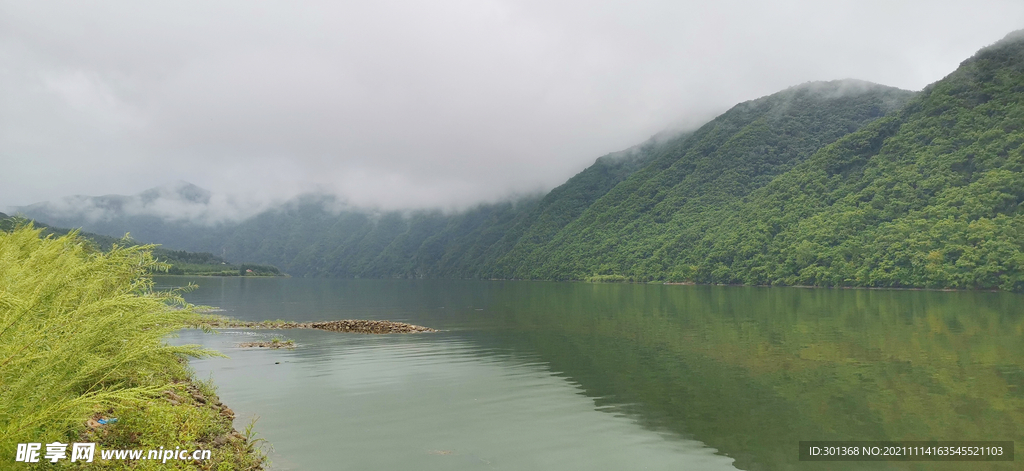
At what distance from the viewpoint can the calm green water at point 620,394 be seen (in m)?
13.1

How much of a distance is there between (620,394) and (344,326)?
27793mm

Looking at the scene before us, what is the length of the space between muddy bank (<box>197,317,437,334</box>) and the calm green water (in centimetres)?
319

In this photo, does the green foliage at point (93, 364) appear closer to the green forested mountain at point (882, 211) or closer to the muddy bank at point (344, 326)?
the muddy bank at point (344, 326)

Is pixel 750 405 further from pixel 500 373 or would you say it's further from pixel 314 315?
pixel 314 315

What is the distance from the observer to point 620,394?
62.7ft

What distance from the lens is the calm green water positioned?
13.1 m

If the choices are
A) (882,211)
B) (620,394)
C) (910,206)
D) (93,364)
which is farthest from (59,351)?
(882,211)

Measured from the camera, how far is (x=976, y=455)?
12.5m

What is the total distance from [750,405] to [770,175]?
187140mm

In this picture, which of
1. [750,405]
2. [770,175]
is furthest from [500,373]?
[770,175]

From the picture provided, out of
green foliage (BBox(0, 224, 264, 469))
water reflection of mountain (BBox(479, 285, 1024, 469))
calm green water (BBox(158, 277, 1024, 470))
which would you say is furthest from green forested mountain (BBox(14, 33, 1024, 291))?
green foliage (BBox(0, 224, 264, 469))

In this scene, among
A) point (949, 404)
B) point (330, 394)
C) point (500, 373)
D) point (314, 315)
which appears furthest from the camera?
point (314, 315)

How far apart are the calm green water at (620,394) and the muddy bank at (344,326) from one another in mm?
3188

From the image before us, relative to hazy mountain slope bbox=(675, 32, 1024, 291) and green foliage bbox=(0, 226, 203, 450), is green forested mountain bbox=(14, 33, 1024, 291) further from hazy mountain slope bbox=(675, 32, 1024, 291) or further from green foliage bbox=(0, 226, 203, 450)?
green foliage bbox=(0, 226, 203, 450)
